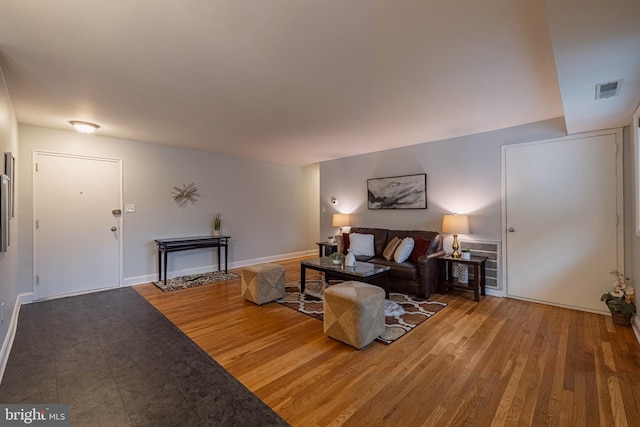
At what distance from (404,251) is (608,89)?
2.64 metres

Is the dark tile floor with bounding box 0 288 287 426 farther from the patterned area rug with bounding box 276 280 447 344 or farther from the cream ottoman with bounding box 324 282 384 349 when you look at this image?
the patterned area rug with bounding box 276 280 447 344

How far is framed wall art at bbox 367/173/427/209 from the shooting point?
4.63 meters

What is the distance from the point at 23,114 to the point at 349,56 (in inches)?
153

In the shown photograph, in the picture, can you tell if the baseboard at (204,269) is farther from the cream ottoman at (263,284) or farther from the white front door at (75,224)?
the cream ottoman at (263,284)

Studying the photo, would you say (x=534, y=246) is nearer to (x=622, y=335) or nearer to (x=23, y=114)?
(x=622, y=335)

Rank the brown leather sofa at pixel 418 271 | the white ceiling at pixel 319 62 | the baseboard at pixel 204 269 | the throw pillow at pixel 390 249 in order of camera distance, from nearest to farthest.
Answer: the white ceiling at pixel 319 62 < the brown leather sofa at pixel 418 271 < the throw pillow at pixel 390 249 < the baseboard at pixel 204 269

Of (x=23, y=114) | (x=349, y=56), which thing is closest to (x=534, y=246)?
(x=349, y=56)

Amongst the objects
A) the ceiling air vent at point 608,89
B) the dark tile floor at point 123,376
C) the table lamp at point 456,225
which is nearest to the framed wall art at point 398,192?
the table lamp at point 456,225

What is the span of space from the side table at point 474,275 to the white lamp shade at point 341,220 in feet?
6.67

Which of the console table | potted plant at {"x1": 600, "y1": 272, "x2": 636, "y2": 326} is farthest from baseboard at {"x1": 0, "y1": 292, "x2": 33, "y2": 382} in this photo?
potted plant at {"x1": 600, "y1": 272, "x2": 636, "y2": 326}

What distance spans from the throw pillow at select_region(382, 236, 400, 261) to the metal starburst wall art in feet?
11.6

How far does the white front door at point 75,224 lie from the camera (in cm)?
378

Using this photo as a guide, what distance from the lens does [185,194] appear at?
5.05m

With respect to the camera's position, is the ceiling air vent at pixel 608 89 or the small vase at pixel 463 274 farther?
the small vase at pixel 463 274
